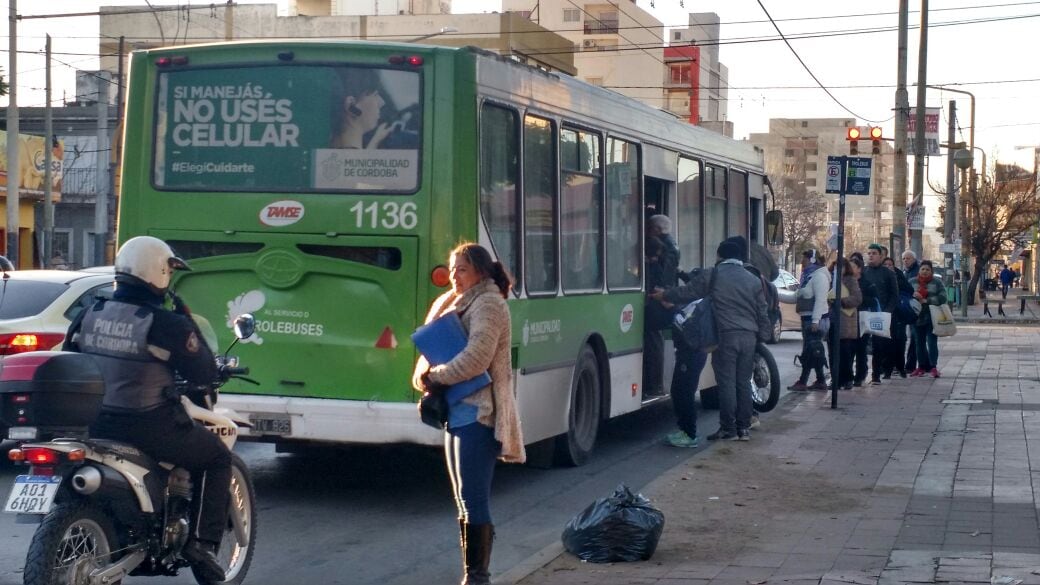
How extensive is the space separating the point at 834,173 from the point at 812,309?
2.16 m

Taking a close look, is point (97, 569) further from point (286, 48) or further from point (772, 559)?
point (286, 48)

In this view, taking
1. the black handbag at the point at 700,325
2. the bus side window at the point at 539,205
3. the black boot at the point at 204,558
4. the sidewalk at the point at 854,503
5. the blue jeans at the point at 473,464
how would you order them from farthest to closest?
the black handbag at the point at 700,325 < the bus side window at the point at 539,205 < the sidewalk at the point at 854,503 < the blue jeans at the point at 473,464 < the black boot at the point at 204,558

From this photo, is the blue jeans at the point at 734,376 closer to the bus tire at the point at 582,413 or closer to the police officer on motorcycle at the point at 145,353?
the bus tire at the point at 582,413

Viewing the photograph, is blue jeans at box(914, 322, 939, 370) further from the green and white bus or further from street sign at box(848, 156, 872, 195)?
the green and white bus

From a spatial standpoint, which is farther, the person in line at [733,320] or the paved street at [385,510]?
the person in line at [733,320]

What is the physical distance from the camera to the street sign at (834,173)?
1662cm

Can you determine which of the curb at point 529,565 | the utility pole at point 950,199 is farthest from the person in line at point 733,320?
the utility pole at point 950,199

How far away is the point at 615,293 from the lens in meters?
12.3

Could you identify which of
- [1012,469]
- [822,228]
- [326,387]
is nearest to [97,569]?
[326,387]

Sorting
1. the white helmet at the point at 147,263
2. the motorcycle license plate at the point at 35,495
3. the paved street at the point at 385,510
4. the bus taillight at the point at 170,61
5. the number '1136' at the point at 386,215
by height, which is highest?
the bus taillight at the point at 170,61

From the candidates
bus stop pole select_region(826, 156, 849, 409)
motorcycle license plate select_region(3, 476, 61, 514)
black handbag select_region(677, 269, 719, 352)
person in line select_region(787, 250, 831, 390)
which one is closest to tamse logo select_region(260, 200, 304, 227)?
motorcycle license plate select_region(3, 476, 61, 514)

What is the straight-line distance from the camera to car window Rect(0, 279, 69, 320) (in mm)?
10803

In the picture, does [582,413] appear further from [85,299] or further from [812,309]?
[812,309]

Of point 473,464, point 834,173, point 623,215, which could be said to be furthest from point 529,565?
point 834,173
